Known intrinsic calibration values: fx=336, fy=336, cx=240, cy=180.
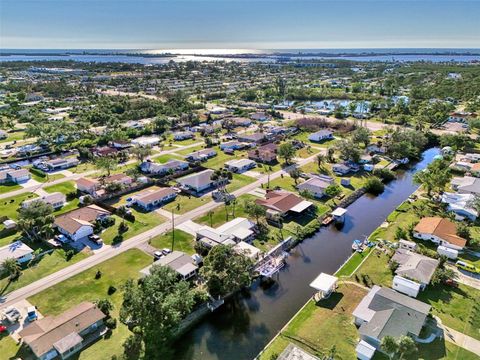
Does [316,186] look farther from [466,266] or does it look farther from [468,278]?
[468,278]

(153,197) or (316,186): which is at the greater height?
(316,186)

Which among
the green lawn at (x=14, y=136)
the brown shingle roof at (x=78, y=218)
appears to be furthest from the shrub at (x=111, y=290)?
the green lawn at (x=14, y=136)

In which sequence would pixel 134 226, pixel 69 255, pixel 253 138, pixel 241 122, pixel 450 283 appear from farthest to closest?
1. pixel 241 122
2. pixel 253 138
3. pixel 134 226
4. pixel 69 255
5. pixel 450 283

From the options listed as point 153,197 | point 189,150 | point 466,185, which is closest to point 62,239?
point 153,197

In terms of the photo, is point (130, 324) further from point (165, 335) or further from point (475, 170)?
point (475, 170)

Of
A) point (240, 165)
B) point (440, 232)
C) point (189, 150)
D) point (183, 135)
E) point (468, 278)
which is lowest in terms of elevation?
point (189, 150)

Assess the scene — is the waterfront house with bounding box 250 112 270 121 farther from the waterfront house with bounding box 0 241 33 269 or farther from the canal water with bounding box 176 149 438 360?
the waterfront house with bounding box 0 241 33 269

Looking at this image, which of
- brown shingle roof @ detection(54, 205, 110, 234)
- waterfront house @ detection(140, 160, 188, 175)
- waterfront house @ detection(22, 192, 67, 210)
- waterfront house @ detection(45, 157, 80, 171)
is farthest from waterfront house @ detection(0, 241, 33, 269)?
waterfront house @ detection(45, 157, 80, 171)
